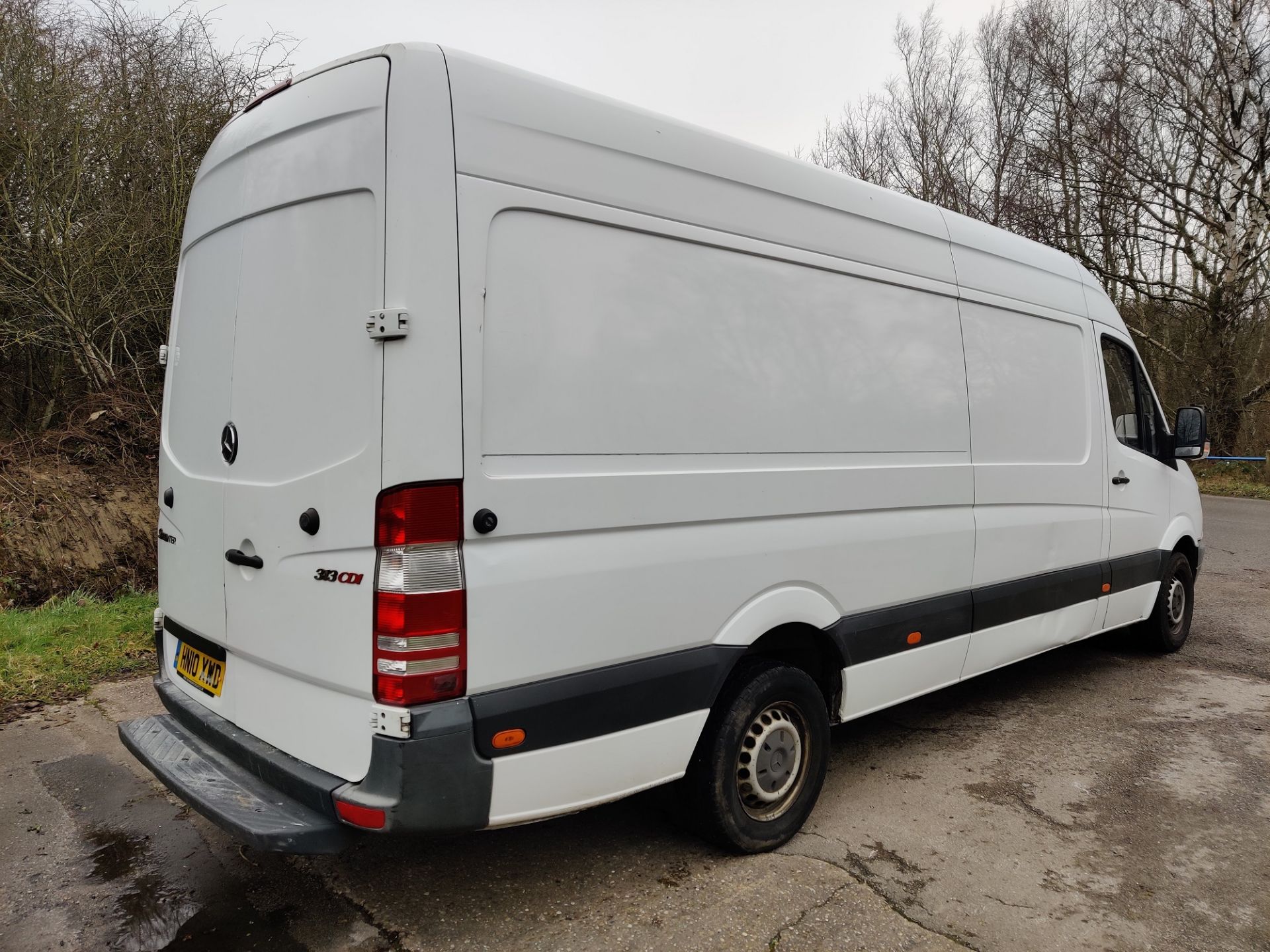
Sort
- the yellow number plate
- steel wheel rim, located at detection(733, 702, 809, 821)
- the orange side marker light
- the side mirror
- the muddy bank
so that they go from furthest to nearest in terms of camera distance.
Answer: the muddy bank → the side mirror → steel wheel rim, located at detection(733, 702, 809, 821) → the yellow number plate → the orange side marker light

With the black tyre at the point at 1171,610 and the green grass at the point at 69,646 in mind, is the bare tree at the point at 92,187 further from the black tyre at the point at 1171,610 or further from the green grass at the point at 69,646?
the black tyre at the point at 1171,610

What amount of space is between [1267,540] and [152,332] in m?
13.0

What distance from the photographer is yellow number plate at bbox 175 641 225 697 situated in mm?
2986

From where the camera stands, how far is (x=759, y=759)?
3.14m

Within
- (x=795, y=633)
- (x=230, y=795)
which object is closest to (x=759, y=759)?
(x=795, y=633)

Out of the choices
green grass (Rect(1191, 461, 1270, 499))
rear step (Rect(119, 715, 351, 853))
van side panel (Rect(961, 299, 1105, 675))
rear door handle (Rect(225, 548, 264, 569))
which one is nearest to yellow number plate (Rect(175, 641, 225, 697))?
rear step (Rect(119, 715, 351, 853))

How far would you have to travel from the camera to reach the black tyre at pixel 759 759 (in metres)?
3.00

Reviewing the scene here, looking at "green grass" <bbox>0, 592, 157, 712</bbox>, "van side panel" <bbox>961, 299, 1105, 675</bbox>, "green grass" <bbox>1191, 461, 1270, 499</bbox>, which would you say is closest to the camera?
"van side panel" <bbox>961, 299, 1105, 675</bbox>

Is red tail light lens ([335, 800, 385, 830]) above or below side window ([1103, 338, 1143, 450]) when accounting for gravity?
below

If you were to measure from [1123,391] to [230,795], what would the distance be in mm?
5187

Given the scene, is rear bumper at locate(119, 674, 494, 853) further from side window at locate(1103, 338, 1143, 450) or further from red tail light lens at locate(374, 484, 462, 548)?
side window at locate(1103, 338, 1143, 450)

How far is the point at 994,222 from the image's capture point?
62.2 ft

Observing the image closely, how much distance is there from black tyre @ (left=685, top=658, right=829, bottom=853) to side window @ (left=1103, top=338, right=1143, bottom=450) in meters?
3.10

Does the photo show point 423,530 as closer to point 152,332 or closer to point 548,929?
point 548,929
